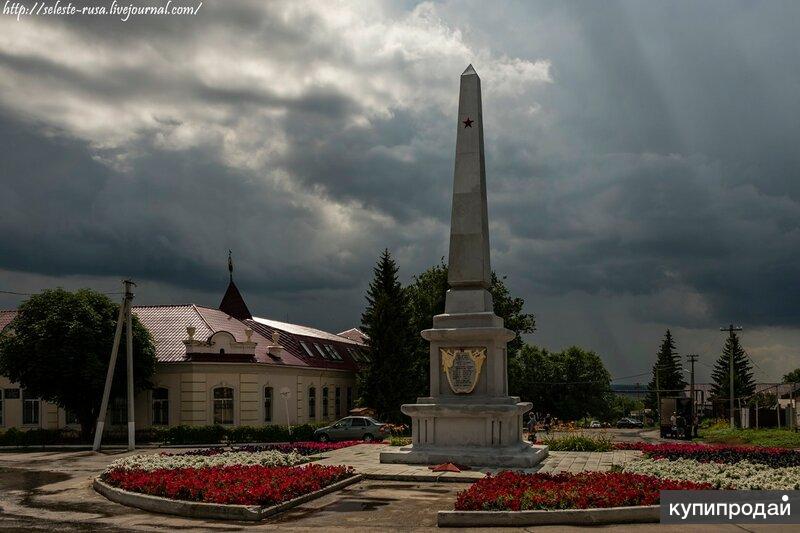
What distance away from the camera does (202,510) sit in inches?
523

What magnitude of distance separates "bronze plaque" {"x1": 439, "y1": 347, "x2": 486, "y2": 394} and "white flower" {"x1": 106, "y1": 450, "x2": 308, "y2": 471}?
4682 mm

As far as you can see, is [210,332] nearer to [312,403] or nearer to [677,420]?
[312,403]

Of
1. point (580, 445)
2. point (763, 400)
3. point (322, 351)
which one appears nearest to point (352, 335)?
point (322, 351)

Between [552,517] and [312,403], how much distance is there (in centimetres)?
3592

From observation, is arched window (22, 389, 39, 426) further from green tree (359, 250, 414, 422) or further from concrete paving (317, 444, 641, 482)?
concrete paving (317, 444, 641, 482)

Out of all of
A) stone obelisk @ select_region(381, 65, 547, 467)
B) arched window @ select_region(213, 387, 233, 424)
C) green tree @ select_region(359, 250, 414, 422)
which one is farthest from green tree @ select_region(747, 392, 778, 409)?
stone obelisk @ select_region(381, 65, 547, 467)

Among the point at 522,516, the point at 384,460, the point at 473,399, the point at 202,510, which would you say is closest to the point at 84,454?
the point at 384,460

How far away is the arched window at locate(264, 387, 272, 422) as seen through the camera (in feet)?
137

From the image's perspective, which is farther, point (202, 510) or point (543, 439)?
point (543, 439)

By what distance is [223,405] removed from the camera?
132 ft

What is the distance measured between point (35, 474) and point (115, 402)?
1799cm

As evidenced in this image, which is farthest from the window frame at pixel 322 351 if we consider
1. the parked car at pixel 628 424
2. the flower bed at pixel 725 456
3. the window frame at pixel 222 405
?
the parked car at pixel 628 424

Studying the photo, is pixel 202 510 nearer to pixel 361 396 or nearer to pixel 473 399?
pixel 473 399

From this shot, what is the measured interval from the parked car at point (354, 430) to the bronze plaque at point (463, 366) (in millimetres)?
16776
